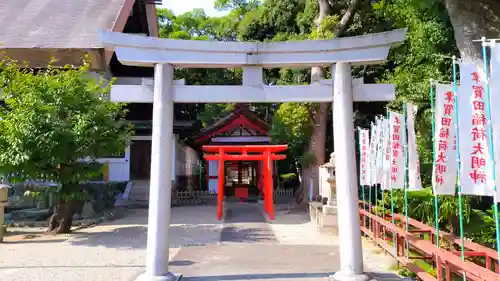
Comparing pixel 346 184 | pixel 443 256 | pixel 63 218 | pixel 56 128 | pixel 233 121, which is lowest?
pixel 63 218

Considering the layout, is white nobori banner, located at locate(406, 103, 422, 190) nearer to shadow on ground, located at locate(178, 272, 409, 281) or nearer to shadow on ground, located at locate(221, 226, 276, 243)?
shadow on ground, located at locate(178, 272, 409, 281)

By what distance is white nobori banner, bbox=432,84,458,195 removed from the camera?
231 inches

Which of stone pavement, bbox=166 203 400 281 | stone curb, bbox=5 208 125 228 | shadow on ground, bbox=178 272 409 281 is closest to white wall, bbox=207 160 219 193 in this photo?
stone curb, bbox=5 208 125 228

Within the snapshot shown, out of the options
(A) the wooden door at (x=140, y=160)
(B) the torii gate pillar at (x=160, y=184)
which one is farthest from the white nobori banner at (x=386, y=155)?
(A) the wooden door at (x=140, y=160)

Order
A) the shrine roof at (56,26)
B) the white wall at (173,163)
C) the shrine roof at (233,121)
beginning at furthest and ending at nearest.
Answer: the shrine roof at (233,121), the white wall at (173,163), the shrine roof at (56,26)

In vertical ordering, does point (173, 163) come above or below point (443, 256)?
above

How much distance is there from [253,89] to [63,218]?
782 cm

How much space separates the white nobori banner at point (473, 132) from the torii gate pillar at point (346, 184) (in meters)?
1.73

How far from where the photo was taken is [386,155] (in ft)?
28.6

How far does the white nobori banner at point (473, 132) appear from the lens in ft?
15.8

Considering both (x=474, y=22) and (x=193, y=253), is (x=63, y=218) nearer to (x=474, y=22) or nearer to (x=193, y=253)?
(x=193, y=253)

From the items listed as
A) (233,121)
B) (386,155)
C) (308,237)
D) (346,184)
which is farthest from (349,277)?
(233,121)

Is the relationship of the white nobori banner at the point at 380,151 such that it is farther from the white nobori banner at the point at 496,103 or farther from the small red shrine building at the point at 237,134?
the small red shrine building at the point at 237,134

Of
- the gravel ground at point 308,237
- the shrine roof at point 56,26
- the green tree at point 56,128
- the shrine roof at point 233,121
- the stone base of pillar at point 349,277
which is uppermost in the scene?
the shrine roof at point 56,26
